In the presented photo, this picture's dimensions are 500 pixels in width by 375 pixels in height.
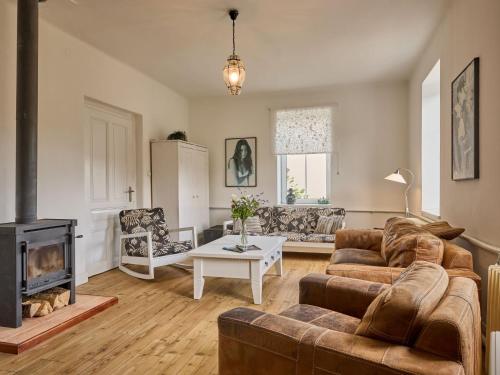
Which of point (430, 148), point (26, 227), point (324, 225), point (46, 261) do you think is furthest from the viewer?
point (324, 225)

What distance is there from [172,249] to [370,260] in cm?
228

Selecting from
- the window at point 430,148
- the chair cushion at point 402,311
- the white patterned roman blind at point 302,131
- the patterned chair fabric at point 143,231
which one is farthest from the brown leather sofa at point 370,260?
the white patterned roman blind at point 302,131

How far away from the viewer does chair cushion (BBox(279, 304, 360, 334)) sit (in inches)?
65.9

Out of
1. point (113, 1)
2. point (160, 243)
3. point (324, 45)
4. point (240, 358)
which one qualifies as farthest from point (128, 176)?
point (240, 358)

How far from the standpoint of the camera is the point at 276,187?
20.2 ft

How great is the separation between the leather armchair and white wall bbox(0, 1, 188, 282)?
2686 millimetres

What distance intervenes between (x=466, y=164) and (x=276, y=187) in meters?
3.62

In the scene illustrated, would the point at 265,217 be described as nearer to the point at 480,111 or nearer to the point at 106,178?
the point at 106,178

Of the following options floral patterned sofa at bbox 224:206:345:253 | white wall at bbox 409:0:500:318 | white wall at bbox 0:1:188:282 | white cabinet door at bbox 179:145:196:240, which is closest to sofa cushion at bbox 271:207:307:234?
floral patterned sofa at bbox 224:206:345:253

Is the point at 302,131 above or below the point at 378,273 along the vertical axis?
above

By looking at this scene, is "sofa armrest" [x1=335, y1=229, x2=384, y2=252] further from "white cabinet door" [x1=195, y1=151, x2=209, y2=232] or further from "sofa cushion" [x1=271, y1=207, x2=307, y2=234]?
"white cabinet door" [x1=195, y1=151, x2=209, y2=232]

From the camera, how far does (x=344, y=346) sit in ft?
3.94

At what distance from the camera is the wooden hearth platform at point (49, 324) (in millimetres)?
2324

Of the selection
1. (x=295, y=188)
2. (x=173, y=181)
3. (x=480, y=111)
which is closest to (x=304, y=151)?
(x=295, y=188)
